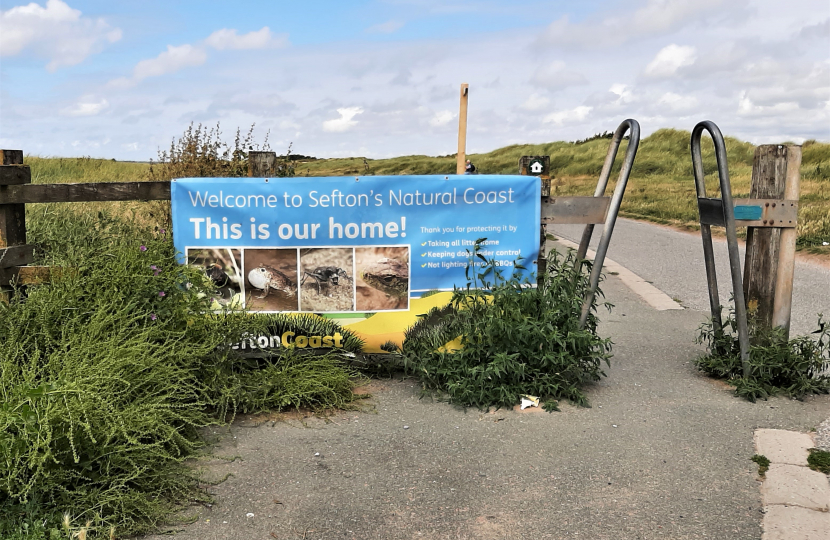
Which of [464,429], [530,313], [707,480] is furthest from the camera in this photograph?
[530,313]

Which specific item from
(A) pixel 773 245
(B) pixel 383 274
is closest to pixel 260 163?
(B) pixel 383 274

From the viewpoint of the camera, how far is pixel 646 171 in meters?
52.0

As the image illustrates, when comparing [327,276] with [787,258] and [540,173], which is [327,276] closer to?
[540,173]

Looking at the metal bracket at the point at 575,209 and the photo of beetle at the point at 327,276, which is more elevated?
the metal bracket at the point at 575,209

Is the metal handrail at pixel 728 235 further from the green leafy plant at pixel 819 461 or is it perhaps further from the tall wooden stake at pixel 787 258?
the green leafy plant at pixel 819 461

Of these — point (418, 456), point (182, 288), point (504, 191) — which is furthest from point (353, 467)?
point (504, 191)

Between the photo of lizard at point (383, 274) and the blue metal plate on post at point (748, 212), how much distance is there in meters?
2.54

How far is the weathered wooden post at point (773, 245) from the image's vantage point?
18.5ft

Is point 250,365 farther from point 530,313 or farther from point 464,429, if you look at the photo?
point 530,313

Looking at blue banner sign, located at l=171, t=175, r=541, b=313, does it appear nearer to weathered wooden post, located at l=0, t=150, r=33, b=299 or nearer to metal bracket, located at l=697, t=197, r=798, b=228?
weathered wooden post, located at l=0, t=150, r=33, b=299

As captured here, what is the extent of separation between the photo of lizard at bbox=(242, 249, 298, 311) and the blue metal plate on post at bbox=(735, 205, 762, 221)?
342 centimetres

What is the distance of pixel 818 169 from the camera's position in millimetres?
37812

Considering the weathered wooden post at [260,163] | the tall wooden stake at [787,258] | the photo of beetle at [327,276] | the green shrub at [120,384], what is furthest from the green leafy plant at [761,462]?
the weathered wooden post at [260,163]

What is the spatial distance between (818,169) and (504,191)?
3825 cm
